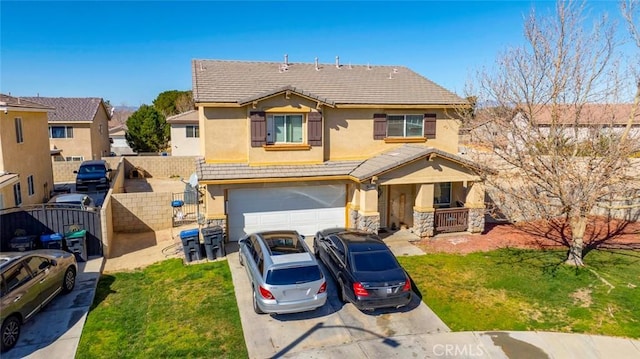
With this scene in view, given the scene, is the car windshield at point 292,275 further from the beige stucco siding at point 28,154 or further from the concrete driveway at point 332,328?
the beige stucco siding at point 28,154

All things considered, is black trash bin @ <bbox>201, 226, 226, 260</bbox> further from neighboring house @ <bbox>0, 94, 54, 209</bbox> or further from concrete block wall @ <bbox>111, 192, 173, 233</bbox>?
neighboring house @ <bbox>0, 94, 54, 209</bbox>

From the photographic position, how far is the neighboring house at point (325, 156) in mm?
16625

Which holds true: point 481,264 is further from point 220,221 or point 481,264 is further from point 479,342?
point 220,221

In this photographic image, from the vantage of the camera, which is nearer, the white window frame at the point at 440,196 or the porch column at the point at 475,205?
the porch column at the point at 475,205

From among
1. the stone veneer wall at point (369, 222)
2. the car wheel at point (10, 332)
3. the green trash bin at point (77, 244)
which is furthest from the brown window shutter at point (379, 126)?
the car wheel at point (10, 332)

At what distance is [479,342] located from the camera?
10.0 m

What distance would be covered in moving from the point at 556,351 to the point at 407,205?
998cm

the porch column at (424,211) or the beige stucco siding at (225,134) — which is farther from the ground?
the beige stucco siding at (225,134)

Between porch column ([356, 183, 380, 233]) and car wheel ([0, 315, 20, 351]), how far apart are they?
11.5m

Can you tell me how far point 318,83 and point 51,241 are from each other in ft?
40.2

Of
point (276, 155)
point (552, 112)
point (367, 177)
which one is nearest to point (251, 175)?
point (276, 155)

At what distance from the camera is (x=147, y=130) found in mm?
43281

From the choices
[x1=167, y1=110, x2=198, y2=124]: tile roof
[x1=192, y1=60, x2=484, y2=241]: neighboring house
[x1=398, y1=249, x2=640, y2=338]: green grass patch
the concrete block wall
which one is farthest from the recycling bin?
[x1=167, y1=110, x2=198, y2=124]: tile roof

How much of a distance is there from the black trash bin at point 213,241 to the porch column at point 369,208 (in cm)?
560
